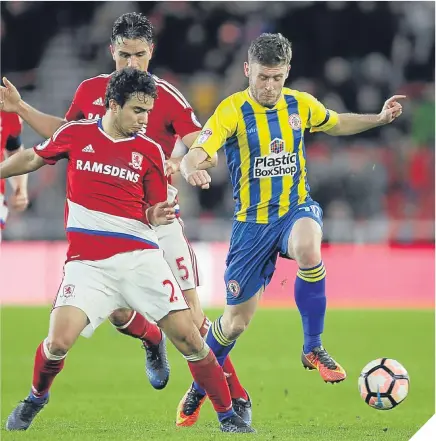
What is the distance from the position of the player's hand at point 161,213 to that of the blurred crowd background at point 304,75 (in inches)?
A: 427

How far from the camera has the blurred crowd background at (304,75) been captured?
60.0 ft

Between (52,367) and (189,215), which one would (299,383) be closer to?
(52,367)

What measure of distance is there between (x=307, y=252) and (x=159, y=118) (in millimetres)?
1484

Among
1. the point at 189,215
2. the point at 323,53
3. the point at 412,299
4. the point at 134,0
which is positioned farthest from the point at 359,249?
the point at 134,0

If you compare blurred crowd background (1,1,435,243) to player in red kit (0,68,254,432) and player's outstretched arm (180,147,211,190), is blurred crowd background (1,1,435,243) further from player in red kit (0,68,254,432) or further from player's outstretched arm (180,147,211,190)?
player in red kit (0,68,254,432)

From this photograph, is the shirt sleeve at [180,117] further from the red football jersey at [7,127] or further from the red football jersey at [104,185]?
the red football jersey at [7,127]

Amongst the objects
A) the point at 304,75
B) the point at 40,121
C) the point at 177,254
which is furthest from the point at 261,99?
the point at 304,75

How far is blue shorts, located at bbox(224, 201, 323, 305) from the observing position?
7.53m

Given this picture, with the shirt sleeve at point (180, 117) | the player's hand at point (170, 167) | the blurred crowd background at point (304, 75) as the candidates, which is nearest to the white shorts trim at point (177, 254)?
the shirt sleeve at point (180, 117)

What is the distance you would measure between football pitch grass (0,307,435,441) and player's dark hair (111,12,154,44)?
2742 mm

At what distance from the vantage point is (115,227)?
6.81m

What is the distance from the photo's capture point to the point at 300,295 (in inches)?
292

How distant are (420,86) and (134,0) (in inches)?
220

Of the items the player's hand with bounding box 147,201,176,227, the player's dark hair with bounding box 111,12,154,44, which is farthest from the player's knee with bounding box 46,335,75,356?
the player's dark hair with bounding box 111,12,154,44
